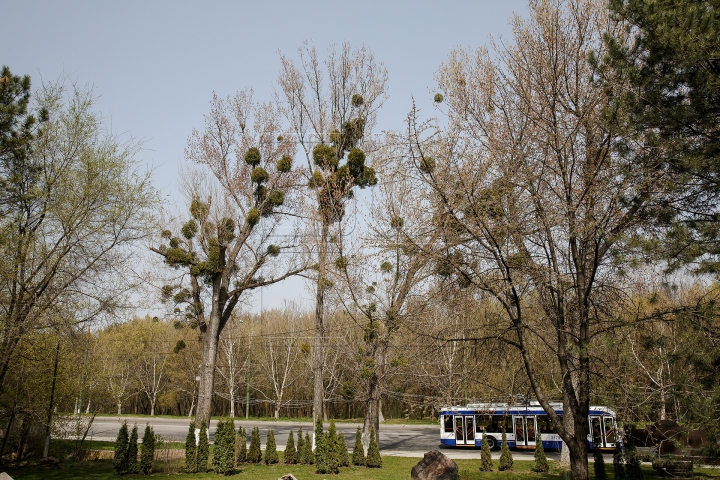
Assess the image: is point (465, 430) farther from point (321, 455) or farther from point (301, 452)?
point (321, 455)

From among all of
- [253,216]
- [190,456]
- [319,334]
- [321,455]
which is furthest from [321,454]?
[253,216]

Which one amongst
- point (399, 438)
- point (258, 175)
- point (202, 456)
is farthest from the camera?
point (399, 438)

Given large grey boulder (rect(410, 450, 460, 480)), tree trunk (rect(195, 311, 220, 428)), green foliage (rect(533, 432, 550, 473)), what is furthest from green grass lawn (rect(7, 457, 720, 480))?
tree trunk (rect(195, 311, 220, 428))

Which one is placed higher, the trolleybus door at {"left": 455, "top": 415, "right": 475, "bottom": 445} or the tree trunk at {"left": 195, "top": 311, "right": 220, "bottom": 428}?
the tree trunk at {"left": 195, "top": 311, "right": 220, "bottom": 428}

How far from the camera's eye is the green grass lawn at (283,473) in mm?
14484

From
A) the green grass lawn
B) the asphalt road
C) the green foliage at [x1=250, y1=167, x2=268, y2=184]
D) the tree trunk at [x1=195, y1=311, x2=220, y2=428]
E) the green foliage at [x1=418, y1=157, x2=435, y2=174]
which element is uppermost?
the green foliage at [x1=250, y1=167, x2=268, y2=184]

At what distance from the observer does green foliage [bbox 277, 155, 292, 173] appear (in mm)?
20156

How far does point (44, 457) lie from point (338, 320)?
10856 millimetres

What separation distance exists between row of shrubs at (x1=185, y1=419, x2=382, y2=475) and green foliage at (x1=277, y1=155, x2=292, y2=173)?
9.39m

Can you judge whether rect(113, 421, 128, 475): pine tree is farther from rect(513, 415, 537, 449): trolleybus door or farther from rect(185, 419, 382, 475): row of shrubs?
rect(513, 415, 537, 449): trolleybus door

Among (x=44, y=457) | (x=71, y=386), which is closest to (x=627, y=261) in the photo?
(x=71, y=386)

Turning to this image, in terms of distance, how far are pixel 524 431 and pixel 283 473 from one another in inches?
500

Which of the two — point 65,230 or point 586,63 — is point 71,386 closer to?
point 65,230

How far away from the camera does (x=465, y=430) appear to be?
79.4ft
